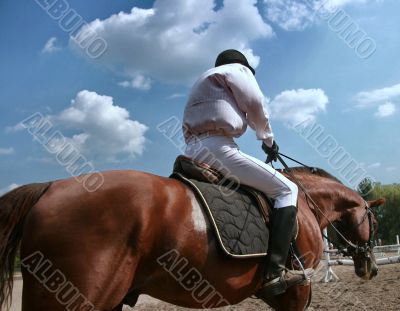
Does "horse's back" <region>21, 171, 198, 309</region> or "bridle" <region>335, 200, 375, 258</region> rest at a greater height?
"horse's back" <region>21, 171, 198, 309</region>

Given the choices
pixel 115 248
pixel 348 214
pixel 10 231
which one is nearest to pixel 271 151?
pixel 348 214

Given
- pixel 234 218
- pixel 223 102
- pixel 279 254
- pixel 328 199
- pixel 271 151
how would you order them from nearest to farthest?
pixel 234 218 → pixel 279 254 → pixel 223 102 → pixel 271 151 → pixel 328 199

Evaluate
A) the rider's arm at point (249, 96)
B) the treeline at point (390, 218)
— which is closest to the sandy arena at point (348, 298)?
the rider's arm at point (249, 96)

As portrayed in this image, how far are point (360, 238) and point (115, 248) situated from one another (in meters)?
3.65

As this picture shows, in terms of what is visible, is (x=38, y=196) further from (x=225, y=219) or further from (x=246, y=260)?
(x=246, y=260)

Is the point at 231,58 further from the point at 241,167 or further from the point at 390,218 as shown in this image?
the point at 390,218

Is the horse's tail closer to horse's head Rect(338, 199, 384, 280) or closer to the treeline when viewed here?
horse's head Rect(338, 199, 384, 280)

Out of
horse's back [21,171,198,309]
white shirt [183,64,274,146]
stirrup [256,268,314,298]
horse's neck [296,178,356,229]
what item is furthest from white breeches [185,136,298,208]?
horse's neck [296,178,356,229]

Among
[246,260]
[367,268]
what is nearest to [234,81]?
[246,260]

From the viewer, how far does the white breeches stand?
389 cm

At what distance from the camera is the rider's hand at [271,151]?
14.8 ft

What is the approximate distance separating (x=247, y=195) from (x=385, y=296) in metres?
6.34

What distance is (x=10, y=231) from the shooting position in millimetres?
2973

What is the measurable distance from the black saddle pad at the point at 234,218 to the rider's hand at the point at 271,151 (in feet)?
2.81
